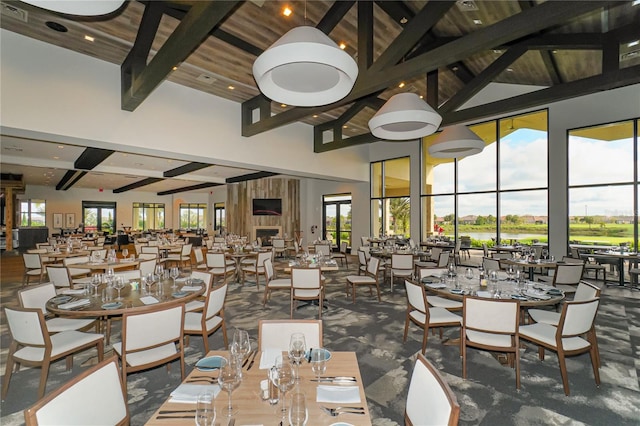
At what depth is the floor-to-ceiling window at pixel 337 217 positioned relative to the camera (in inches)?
583

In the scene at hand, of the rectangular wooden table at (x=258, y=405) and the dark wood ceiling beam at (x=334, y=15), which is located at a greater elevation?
the dark wood ceiling beam at (x=334, y=15)

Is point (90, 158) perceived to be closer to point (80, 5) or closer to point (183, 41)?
point (183, 41)

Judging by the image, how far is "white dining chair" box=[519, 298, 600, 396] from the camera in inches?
117

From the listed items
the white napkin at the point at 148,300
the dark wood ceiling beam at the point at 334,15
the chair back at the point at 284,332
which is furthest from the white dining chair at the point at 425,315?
the dark wood ceiling beam at the point at 334,15

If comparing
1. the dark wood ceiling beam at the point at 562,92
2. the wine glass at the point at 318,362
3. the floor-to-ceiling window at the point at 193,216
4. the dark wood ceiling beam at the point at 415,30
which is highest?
the dark wood ceiling beam at the point at 415,30

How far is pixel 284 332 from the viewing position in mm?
2336

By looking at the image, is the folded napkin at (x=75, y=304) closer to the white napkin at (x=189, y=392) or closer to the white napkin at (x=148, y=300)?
the white napkin at (x=148, y=300)

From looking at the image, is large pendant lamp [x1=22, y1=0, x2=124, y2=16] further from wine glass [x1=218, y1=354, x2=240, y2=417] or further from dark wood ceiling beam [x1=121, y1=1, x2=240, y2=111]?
wine glass [x1=218, y1=354, x2=240, y2=417]

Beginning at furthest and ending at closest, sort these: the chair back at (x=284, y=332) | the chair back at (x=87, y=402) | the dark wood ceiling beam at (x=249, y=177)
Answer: the dark wood ceiling beam at (x=249, y=177) < the chair back at (x=284, y=332) < the chair back at (x=87, y=402)

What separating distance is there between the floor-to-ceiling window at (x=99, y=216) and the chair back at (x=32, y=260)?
A: 16.4 metres

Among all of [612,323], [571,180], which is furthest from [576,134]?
[612,323]

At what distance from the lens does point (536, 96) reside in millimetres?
6219

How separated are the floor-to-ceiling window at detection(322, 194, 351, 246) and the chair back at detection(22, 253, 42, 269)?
35.4ft

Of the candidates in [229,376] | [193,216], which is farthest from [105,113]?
[193,216]
